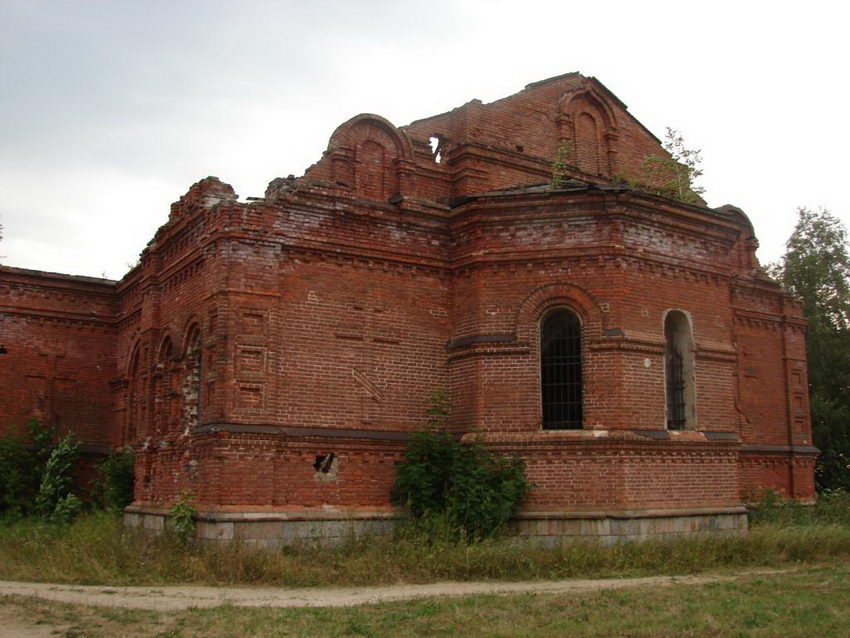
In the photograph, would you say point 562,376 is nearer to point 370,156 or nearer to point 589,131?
point 370,156

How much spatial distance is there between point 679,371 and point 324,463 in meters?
6.07

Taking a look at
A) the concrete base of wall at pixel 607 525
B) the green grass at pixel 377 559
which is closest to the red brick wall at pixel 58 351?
the green grass at pixel 377 559

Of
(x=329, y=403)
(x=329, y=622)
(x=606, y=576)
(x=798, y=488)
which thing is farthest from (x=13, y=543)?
(x=798, y=488)

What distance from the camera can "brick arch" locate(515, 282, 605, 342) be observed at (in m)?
14.2

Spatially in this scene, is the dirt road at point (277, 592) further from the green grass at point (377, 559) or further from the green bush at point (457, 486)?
the green bush at point (457, 486)

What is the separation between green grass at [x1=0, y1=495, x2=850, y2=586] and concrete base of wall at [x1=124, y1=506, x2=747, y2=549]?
9.7 inches

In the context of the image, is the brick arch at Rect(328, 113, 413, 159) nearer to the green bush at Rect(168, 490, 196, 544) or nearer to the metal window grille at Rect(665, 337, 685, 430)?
the metal window grille at Rect(665, 337, 685, 430)

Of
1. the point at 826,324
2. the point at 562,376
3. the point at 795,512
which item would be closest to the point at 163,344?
the point at 562,376

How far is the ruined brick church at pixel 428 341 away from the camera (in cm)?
1330

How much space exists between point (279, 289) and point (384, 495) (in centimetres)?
354

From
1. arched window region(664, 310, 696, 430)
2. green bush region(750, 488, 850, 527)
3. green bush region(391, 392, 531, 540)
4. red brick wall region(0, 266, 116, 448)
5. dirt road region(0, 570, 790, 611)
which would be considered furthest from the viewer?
red brick wall region(0, 266, 116, 448)

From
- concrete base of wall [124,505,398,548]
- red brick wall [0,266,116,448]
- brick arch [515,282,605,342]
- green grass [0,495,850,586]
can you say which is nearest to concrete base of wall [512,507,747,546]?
Result: green grass [0,495,850,586]

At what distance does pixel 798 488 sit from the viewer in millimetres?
19172

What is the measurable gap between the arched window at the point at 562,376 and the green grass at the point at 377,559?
2169 mm
